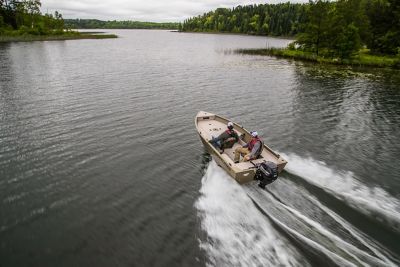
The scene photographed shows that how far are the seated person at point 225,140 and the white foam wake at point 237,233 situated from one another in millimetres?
2945

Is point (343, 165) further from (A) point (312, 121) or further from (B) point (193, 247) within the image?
(B) point (193, 247)

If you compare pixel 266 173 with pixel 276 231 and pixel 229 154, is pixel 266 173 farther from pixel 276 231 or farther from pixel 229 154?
pixel 229 154

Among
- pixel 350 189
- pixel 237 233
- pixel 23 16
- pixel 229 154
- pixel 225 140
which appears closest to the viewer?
pixel 237 233

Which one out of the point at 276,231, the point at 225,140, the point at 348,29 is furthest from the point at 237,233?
the point at 348,29

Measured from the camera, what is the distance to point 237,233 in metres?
12.3

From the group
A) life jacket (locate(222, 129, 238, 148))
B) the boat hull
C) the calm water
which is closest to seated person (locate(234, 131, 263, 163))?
the boat hull

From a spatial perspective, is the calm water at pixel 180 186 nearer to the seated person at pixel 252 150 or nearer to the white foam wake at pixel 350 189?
the white foam wake at pixel 350 189

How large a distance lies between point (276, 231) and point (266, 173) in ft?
10.2

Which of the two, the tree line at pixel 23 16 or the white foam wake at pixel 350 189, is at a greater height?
the tree line at pixel 23 16

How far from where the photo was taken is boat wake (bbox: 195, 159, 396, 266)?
11.0 meters

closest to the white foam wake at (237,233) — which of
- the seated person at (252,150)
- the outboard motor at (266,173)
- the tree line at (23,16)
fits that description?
the outboard motor at (266,173)

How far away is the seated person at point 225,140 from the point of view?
1812 cm

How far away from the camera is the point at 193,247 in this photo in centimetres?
1159

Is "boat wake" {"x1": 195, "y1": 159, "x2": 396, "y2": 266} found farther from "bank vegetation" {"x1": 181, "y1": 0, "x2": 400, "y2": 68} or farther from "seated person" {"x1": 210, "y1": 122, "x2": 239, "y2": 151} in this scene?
"bank vegetation" {"x1": 181, "y1": 0, "x2": 400, "y2": 68}
